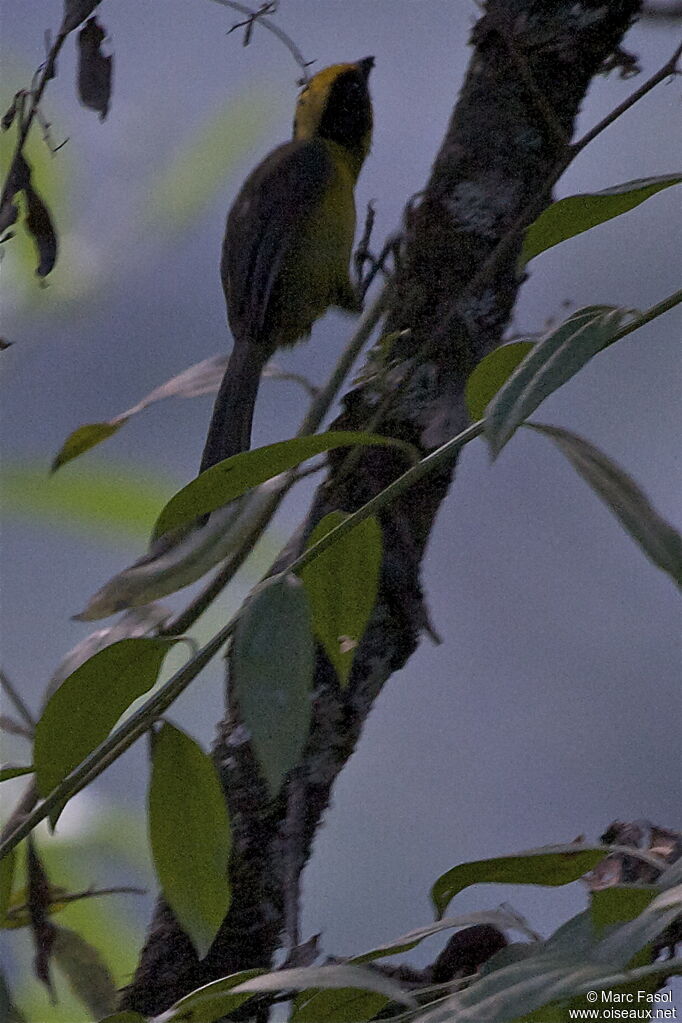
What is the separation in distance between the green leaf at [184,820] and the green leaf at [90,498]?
0.36 metres

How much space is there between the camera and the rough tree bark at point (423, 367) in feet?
1.89

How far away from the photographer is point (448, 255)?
0.64 metres

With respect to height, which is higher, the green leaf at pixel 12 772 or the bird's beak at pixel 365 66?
the bird's beak at pixel 365 66

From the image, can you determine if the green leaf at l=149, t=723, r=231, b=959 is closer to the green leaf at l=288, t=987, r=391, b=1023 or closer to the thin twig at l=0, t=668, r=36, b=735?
the green leaf at l=288, t=987, r=391, b=1023

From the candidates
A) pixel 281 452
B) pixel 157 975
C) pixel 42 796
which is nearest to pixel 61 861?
pixel 157 975

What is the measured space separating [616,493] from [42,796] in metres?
0.25

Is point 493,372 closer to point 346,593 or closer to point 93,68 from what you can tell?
point 346,593

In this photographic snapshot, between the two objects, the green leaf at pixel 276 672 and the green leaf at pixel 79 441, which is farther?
the green leaf at pixel 79 441

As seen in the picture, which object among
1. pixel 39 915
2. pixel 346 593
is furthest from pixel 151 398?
pixel 39 915

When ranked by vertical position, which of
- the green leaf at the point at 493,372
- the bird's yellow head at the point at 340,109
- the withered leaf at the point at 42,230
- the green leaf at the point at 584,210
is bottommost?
the green leaf at the point at 493,372

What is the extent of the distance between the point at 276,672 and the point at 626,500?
130 millimetres

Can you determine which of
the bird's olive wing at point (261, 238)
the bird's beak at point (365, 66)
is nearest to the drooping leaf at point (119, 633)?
the bird's olive wing at point (261, 238)

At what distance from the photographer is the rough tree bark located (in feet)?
1.89

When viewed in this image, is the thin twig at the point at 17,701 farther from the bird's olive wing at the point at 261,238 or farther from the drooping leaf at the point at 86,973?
the bird's olive wing at the point at 261,238
